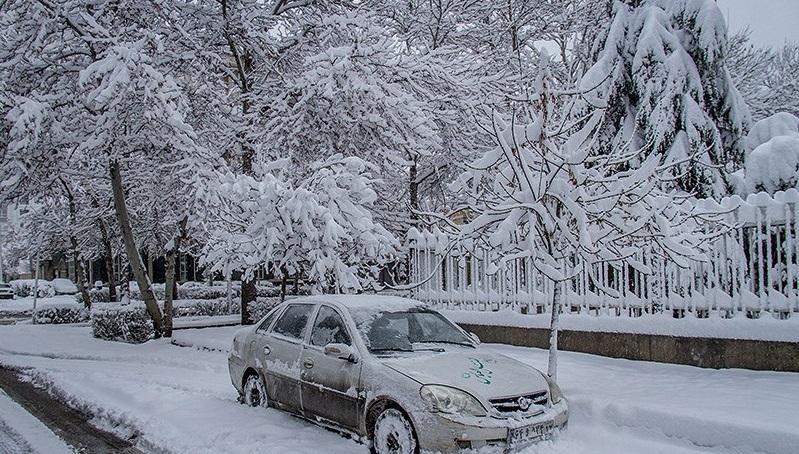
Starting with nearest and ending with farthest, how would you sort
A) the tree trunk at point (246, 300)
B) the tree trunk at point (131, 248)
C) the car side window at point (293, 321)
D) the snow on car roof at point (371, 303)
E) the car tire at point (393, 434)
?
the car tire at point (393, 434) < the snow on car roof at point (371, 303) < the car side window at point (293, 321) < the tree trunk at point (131, 248) < the tree trunk at point (246, 300)

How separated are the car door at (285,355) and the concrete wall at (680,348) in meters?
4.57

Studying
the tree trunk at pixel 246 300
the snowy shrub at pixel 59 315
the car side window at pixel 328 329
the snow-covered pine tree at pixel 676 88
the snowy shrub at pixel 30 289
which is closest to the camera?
the car side window at pixel 328 329

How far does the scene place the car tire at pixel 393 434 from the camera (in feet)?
17.5

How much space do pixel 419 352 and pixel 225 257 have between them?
5962mm

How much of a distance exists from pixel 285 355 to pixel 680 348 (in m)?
5.19

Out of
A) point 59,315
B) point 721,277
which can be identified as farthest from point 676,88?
point 59,315

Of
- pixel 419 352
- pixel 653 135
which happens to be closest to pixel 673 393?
pixel 419 352

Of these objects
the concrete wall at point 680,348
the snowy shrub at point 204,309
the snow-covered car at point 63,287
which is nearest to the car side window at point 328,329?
the concrete wall at point 680,348

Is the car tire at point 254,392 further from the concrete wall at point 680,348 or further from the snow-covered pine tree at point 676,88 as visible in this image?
the snow-covered pine tree at point 676,88

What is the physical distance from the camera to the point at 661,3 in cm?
1287

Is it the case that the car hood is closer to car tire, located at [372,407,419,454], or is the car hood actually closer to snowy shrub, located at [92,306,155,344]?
car tire, located at [372,407,419,454]

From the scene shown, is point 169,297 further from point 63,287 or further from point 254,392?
point 63,287

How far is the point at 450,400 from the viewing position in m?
5.24

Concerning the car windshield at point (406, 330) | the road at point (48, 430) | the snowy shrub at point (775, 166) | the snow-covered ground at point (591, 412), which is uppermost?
the snowy shrub at point (775, 166)
